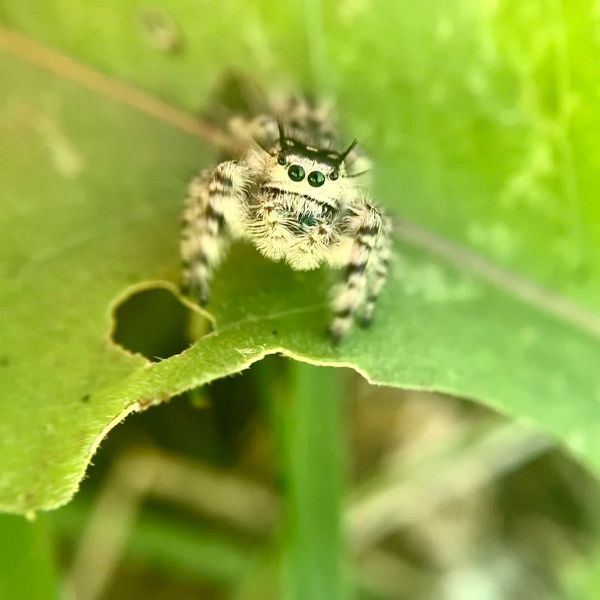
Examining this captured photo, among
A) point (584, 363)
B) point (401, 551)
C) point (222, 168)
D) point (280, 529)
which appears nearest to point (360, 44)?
point (222, 168)

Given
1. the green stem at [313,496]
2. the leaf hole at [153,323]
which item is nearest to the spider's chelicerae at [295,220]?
the leaf hole at [153,323]

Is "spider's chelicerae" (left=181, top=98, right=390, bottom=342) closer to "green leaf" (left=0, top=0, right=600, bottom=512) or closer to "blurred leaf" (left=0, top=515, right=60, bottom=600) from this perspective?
"green leaf" (left=0, top=0, right=600, bottom=512)

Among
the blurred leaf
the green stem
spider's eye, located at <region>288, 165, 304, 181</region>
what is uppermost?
spider's eye, located at <region>288, 165, 304, 181</region>

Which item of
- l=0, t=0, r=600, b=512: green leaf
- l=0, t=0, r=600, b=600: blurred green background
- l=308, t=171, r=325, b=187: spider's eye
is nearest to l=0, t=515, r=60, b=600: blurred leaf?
l=0, t=0, r=600, b=600: blurred green background

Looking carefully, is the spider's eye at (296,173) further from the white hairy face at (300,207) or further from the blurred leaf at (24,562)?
the blurred leaf at (24,562)

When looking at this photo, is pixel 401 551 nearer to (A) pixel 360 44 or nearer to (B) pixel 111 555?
(B) pixel 111 555
